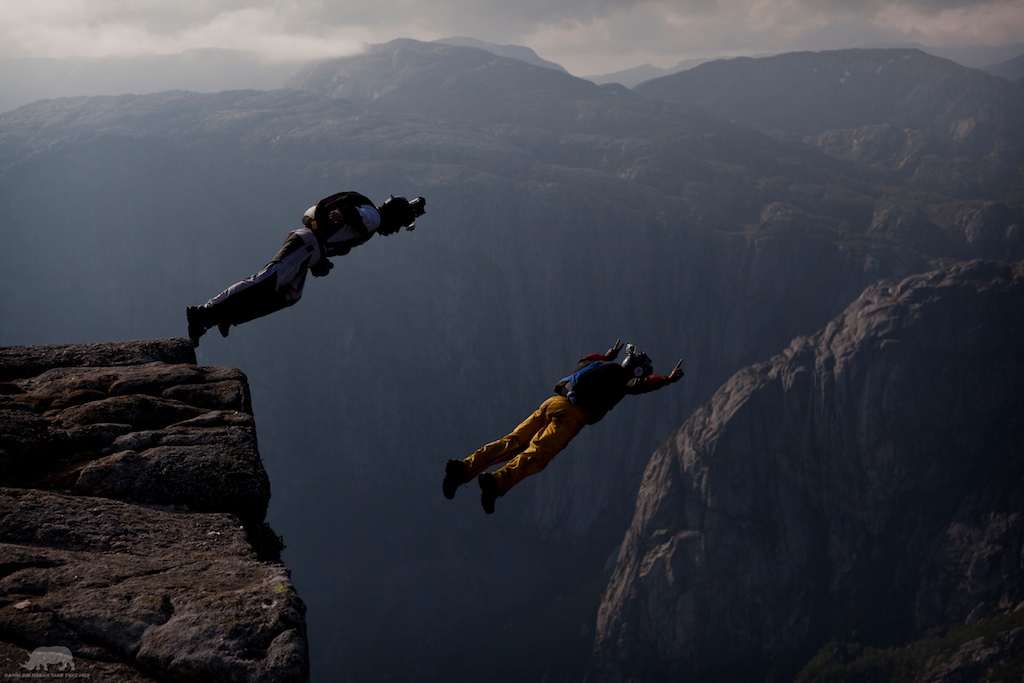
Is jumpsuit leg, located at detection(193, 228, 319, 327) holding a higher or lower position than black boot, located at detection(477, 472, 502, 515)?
higher

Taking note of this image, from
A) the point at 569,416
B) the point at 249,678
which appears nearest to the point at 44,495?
the point at 249,678

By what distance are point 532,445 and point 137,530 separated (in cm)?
810

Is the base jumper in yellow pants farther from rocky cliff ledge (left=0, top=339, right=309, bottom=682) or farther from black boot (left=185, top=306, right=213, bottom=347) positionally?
black boot (left=185, top=306, right=213, bottom=347)

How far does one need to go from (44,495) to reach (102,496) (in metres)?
1.06

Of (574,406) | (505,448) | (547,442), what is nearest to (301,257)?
(505,448)

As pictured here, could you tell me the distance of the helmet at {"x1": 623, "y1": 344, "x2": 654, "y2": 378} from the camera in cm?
1944

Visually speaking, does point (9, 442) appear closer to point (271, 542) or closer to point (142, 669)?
point (271, 542)

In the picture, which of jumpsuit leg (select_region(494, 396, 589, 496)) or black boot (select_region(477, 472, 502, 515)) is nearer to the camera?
black boot (select_region(477, 472, 502, 515))

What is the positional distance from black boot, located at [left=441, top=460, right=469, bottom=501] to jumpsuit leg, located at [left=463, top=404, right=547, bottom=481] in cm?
16

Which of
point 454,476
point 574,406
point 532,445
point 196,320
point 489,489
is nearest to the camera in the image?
point 489,489

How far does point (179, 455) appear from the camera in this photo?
16.7 m

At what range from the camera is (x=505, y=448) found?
725 inches

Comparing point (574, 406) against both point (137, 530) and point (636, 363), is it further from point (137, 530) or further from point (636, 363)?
point (137, 530)

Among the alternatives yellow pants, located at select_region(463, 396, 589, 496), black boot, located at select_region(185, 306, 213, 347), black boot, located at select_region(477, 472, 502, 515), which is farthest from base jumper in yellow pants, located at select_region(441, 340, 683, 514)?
black boot, located at select_region(185, 306, 213, 347)
